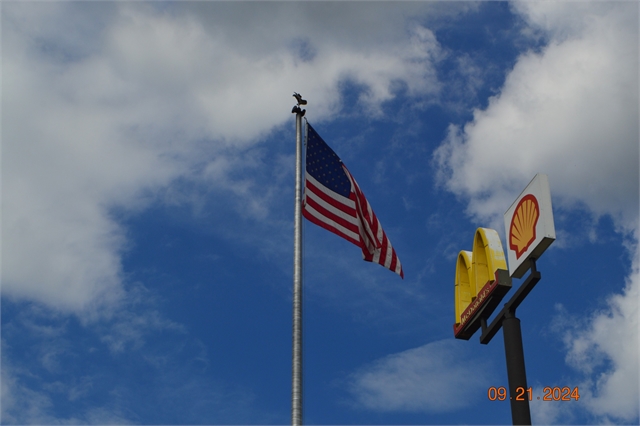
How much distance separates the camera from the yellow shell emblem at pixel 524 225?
23.8 m

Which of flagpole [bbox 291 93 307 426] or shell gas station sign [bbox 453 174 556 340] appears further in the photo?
shell gas station sign [bbox 453 174 556 340]

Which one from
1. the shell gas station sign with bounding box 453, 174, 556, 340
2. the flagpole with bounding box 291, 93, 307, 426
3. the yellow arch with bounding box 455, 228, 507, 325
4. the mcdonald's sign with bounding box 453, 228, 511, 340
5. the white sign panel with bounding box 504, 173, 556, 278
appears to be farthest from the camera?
the yellow arch with bounding box 455, 228, 507, 325

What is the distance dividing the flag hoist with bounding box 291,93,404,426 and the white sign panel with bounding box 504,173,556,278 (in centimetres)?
397

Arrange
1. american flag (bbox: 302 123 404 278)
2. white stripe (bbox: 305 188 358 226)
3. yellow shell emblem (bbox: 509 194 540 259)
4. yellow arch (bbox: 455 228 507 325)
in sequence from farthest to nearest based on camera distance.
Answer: yellow arch (bbox: 455 228 507 325) < yellow shell emblem (bbox: 509 194 540 259) < american flag (bbox: 302 123 404 278) < white stripe (bbox: 305 188 358 226)

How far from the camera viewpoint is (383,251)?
998 inches

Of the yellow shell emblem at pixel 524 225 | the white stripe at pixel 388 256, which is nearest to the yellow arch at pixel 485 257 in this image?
the yellow shell emblem at pixel 524 225

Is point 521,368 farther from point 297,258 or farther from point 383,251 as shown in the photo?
point 297,258

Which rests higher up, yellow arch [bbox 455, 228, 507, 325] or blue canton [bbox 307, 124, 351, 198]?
blue canton [bbox 307, 124, 351, 198]

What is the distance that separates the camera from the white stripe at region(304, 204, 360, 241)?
22531 millimetres

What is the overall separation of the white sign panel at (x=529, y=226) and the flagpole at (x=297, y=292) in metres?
7.73

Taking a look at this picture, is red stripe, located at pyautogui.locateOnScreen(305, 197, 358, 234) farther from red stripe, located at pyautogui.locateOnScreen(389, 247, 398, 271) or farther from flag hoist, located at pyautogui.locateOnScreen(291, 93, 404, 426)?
red stripe, located at pyautogui.locateOnScreen(389, 247, 398, 271)

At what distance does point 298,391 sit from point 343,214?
7.09m

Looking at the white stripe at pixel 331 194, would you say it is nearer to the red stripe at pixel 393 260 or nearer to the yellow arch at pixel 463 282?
the red stripe at pixel 393 260

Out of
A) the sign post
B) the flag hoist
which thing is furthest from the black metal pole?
the flag hoist
